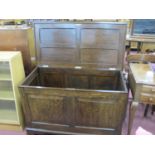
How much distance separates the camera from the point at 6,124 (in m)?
1.90

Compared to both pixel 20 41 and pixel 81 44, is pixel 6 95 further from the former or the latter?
pixel 81 44

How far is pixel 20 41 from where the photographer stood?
178 centimetres

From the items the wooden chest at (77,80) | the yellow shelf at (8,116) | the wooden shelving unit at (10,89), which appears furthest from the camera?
the yellow shelf at (8,116)

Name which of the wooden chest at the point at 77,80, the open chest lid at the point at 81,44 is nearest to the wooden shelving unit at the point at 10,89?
the wooden chest at the point at 77,80

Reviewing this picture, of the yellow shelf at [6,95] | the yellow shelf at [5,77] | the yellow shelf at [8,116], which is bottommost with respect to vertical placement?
the yellow shelf at [8,116]

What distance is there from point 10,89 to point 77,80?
0.80 metres

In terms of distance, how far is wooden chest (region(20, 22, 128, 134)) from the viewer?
4.85ft

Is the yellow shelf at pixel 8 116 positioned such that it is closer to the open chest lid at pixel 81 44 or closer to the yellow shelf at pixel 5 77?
the yellow shelf at pixel 5 77

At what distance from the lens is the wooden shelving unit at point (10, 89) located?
5.37 ft

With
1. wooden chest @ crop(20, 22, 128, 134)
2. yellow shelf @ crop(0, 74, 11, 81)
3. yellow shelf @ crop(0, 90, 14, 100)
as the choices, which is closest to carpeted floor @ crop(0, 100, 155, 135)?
wooden chest @ crop(20, 22, 128, 134)

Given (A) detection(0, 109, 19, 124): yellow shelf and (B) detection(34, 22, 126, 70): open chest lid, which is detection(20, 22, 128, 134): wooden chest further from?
(A) detection(0, 109, 19, 124): yellow shelf

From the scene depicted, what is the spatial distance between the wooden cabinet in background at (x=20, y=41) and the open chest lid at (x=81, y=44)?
9 cm
